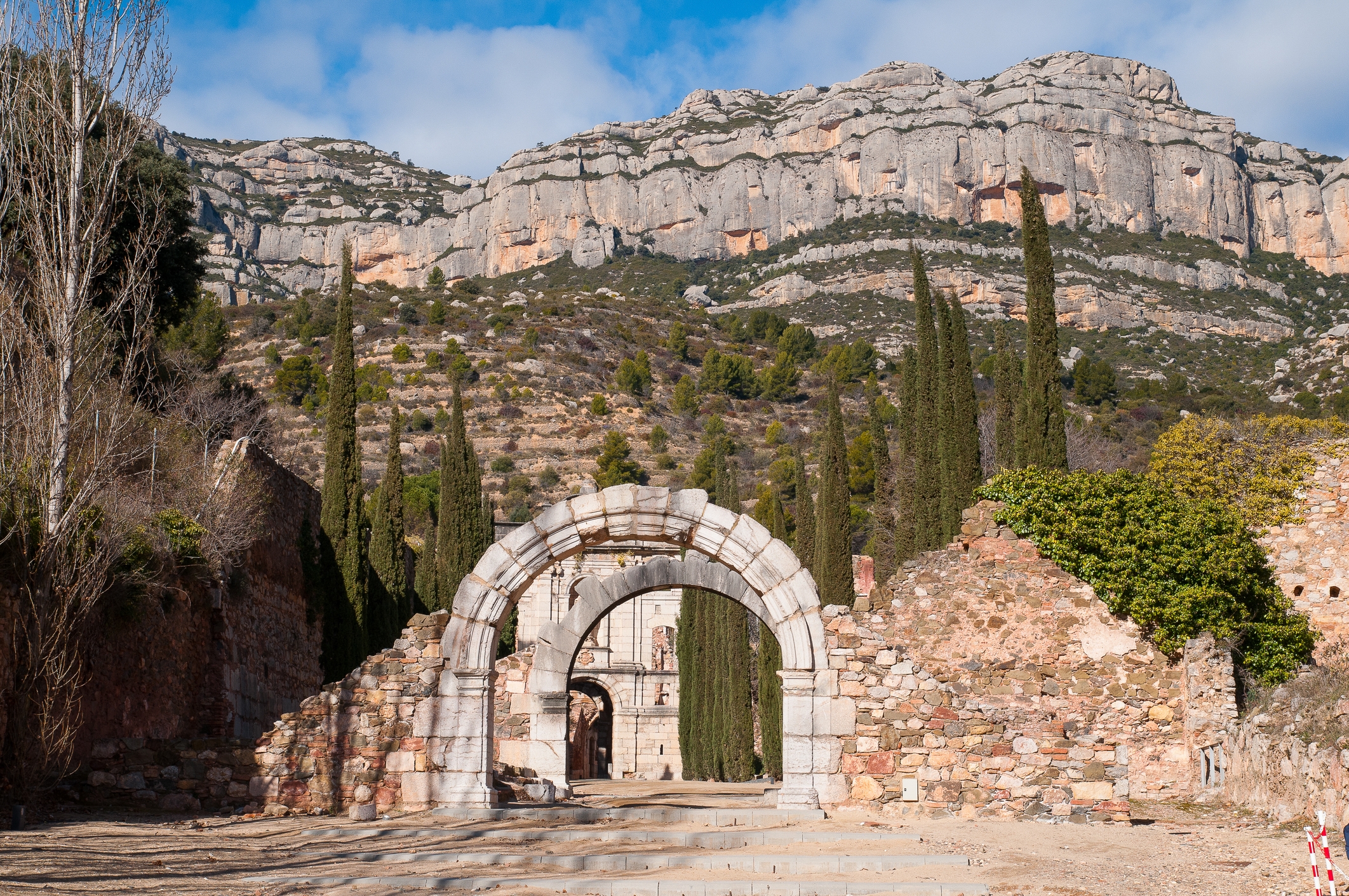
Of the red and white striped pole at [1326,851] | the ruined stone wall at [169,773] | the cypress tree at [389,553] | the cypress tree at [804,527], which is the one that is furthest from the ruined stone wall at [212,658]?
the cypress tree at [804,527]

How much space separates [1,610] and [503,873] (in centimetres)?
577

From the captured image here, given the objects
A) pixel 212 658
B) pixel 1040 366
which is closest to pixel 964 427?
pixel 1040 366

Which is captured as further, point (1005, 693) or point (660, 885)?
point (1005, 693)

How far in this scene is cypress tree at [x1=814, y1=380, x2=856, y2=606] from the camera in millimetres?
22422

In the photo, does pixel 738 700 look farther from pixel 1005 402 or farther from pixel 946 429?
pixel 946 429

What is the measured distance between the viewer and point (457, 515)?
2983 cm

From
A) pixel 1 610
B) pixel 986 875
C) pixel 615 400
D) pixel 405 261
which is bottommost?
pixel 986 875

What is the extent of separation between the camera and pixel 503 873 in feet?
27.6

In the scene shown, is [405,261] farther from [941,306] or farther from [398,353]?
[941,306]

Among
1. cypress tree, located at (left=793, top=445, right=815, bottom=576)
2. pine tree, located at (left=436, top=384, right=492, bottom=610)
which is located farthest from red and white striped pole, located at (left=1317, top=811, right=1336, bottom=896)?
pine tree, located at (left=436, top=384, right=492, bottom=610)

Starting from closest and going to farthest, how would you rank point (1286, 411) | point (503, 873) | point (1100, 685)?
1. point (503, 873)
2. point (1100, 685)
3. point (1286, 411)

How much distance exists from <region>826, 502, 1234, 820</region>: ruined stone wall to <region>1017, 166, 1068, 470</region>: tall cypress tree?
1.88 meters

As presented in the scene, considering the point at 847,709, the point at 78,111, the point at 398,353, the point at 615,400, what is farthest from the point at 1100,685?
the point at 398,353

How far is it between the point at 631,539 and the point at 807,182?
87.2m
